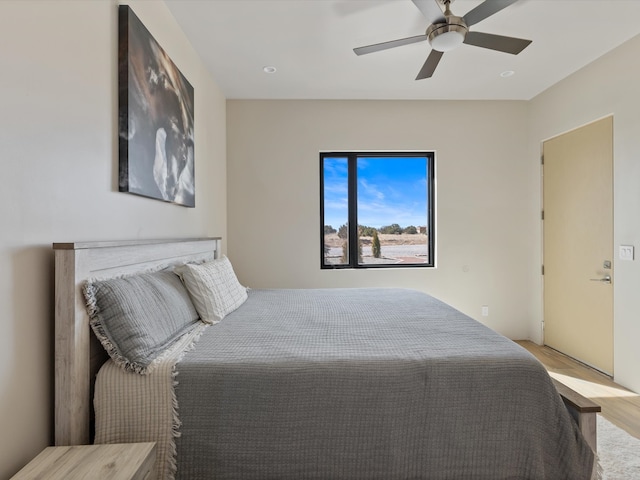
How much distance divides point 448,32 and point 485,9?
0.72ft

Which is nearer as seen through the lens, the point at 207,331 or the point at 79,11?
the point at 79,11

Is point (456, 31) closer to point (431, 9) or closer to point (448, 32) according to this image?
point (448, 32)

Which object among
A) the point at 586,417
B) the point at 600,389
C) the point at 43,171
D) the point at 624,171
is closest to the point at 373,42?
the point at 624,171

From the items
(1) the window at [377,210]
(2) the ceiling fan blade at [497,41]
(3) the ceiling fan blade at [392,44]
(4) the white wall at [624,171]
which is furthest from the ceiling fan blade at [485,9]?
(1) the window at [377,210]

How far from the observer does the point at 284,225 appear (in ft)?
12.8

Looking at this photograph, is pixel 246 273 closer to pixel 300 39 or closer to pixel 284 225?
pixel 284 225

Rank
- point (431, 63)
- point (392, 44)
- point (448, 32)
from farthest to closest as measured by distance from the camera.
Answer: point (431, 63) < point (392, 44) < point (448, 32)

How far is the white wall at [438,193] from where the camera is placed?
12.7ft

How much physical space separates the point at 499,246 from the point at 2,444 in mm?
4162

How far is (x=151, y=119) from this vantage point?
6.54 feet

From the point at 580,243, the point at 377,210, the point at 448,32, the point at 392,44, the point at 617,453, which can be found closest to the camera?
the point at 617,453

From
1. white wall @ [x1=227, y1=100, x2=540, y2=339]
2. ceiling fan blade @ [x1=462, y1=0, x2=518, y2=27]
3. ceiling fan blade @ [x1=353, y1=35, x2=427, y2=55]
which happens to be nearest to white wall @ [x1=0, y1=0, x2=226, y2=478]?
ceiling fan blade @ [x1=353, y1=35, x2=427, y2=55]

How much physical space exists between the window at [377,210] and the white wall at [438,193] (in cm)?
14

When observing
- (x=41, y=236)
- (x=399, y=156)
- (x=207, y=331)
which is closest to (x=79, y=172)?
(x=41, y=236)
